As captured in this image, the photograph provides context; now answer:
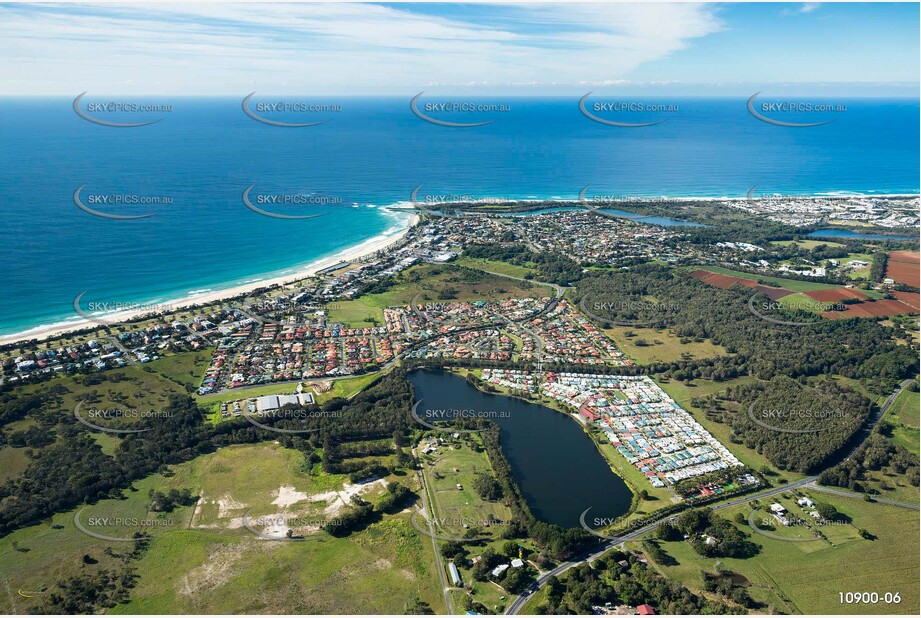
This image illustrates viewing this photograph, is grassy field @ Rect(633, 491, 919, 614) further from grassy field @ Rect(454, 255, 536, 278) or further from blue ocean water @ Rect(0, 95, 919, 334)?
blue ocean water @ Rect(0, 95, 919, 334)

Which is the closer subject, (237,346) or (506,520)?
(506,520)

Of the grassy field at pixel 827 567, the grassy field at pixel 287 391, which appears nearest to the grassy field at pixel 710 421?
the grassy field at pixel 827 567

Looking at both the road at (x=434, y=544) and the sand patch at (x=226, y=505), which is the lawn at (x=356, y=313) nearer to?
the road at (x=434, y=544)

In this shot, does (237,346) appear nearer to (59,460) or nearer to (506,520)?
(59,460)

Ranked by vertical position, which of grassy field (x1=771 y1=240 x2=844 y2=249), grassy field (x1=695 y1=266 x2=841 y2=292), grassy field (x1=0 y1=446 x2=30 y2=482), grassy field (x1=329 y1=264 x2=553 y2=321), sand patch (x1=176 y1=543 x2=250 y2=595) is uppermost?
grassy field (x1=771 y1=240 x2=844 y2=249)

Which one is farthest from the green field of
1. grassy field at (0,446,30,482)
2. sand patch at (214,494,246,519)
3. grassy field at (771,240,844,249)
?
grassy field at (0,446,30,482)

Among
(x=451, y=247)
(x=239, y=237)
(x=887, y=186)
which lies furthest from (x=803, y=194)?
(x=239, y=237)
